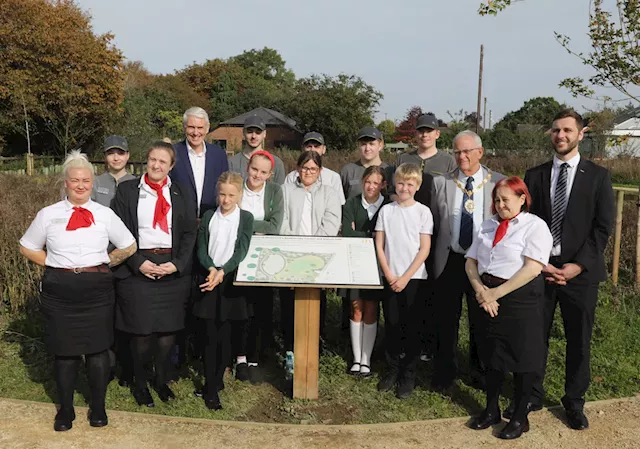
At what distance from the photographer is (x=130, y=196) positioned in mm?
4344

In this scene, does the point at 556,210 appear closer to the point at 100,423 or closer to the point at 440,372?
the point at 440,372

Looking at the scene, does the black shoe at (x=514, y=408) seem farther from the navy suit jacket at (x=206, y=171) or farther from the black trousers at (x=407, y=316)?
the navy suit jacket at (x=206, y=171)

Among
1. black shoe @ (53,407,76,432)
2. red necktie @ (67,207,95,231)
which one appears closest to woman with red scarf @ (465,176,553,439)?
red necktie @ (67,207,95,231)

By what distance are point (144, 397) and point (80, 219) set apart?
164 centimetres

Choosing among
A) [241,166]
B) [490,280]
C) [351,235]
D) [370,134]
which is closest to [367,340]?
[351,235]

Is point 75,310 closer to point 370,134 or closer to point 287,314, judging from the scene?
point 287,314

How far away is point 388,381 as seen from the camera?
16.3 feet

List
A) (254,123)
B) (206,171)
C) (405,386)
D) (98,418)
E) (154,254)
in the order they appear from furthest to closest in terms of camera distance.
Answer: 1. (254,123)
2. (206,171)
3. (405,386)
4. (154,254)
5. (98,418)

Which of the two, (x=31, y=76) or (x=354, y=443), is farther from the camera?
(x=31, y=76)

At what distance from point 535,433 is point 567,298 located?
1.05m

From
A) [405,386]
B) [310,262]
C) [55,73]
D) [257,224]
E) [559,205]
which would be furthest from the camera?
[55,73]

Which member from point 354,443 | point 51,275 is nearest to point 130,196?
point 51,275

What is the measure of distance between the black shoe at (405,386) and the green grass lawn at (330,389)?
0.20 ft

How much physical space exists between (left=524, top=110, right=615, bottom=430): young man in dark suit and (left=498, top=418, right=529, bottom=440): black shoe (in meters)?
0.42
